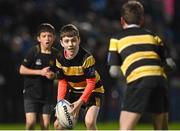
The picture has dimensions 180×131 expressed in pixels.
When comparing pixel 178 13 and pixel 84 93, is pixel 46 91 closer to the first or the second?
pixel 84 93

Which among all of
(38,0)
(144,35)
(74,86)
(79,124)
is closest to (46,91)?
(74,86)

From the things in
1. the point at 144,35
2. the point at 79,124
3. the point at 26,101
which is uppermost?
the point at 144,35

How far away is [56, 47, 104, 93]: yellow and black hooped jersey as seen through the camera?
1152cm

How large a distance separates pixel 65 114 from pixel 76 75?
665 millimetres

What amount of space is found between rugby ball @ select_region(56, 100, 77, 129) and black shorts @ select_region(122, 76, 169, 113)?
5.25 feet

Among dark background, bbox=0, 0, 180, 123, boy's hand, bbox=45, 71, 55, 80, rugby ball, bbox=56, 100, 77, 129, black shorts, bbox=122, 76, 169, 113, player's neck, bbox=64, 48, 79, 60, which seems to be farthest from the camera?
dark background, bbox=0, 0, 180, 123

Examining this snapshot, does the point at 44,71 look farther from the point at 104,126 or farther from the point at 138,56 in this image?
the point at 104,126

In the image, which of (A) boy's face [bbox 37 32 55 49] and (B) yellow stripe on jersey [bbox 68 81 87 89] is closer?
→ (B) yellow stripe on jersey [bbox 68 81 87 89]

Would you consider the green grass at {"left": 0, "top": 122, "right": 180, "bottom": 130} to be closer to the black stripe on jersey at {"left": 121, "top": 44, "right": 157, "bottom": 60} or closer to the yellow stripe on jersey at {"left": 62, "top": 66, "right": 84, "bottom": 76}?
the yellow stripe on jersey at {"left": 62, "top": 66, "right": 84, "bottom": 76}

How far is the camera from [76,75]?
38.2 feet

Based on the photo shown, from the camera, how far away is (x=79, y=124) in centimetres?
1883

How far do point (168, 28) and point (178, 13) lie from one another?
1233 mm

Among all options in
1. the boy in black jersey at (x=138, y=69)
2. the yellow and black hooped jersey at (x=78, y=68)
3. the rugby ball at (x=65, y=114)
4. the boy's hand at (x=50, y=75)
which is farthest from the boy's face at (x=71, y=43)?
the boy in black jersey at (x=138, y=69)

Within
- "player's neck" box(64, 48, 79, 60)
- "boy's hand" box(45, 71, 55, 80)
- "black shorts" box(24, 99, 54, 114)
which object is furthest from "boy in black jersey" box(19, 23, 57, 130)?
"player's neck" box(64, 48, 79, 60)
